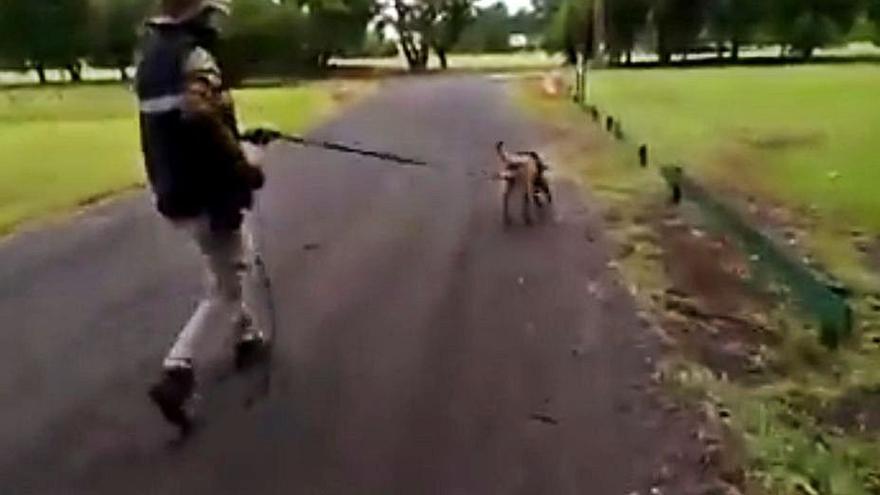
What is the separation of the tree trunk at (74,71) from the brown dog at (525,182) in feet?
164

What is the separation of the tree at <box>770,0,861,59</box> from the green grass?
24200 mm

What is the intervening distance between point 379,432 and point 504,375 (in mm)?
1189

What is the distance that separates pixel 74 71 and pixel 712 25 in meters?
30.4

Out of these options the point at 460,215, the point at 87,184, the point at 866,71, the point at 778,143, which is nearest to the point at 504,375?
the point at 460,215

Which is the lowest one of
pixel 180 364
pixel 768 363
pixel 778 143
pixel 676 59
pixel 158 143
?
pixel 676 59

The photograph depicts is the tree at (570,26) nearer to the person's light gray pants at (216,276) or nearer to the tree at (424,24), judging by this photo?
the tree at (424,24)

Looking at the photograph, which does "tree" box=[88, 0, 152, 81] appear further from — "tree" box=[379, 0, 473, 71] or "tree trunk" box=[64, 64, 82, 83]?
"tree" box=[379, 0, 473, 71]

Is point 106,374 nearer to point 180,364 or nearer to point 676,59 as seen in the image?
point 180,364

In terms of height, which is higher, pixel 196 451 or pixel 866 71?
pixel 196 451

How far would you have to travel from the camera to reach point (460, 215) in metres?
13.9

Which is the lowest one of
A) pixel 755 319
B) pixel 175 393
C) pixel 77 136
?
pixel 77 136

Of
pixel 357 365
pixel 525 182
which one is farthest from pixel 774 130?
pixel 357 365

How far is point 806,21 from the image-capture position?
227ft

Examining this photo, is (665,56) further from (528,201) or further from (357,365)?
(357,365)
